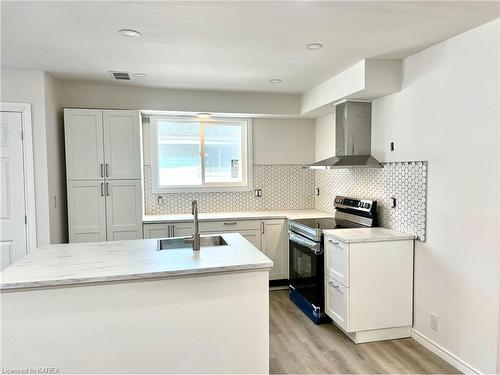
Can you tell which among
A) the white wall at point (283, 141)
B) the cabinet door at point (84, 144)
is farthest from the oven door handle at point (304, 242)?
the cabinet door at point (84, 144)

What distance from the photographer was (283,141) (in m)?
4.82

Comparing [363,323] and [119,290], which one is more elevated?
[119,290]

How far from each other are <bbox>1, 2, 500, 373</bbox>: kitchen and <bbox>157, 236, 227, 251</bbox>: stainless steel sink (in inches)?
0.7

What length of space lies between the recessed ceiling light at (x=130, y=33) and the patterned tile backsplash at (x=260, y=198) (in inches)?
86.3

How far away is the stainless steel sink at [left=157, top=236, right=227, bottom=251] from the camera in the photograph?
8.55 feet

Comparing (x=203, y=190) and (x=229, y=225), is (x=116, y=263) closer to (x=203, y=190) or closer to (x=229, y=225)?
(x=229, y=225)

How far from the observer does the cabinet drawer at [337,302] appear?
2.89m

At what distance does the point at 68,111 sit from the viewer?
3.62 meters

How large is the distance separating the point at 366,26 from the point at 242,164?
2747 millimetres

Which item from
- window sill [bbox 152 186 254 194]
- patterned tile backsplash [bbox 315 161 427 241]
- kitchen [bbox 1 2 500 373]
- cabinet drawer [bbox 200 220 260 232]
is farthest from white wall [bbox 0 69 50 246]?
patterned tile backsplash [bbox 315 161 427 241]

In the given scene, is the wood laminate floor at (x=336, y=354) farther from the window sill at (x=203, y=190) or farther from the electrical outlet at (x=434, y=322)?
the window sill at (x=203, y=190)

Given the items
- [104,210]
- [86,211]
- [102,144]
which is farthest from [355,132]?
[86,211]

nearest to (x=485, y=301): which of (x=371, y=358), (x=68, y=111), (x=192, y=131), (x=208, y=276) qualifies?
(x=371, y=358)

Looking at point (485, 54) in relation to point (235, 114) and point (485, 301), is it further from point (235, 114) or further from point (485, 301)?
point (235, 114)
